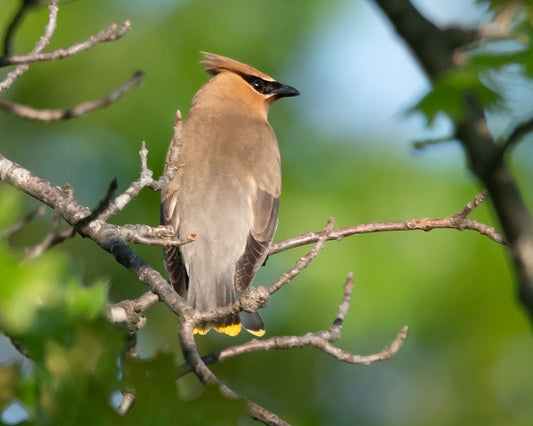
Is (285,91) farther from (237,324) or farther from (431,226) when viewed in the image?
(431,226)

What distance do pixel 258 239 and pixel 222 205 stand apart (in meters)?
0.29

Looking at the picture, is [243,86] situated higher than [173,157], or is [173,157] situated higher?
[173,157]

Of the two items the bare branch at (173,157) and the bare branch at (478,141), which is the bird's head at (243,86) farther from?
the bare branch at (478,141)

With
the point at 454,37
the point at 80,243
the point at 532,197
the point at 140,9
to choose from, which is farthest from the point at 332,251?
the point at 454,37

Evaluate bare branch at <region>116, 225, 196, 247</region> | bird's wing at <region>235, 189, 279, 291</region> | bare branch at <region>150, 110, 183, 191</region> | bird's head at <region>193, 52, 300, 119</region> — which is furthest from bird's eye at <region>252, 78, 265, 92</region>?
bare branch at <region>116, 225, 196, 247</region>

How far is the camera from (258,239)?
4.92 metres

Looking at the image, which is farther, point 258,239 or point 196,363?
point 258,239

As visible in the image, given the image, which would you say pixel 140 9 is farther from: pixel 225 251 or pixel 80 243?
pixel 225 251

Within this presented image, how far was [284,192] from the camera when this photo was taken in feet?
24.8

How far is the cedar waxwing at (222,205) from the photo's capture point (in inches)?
183

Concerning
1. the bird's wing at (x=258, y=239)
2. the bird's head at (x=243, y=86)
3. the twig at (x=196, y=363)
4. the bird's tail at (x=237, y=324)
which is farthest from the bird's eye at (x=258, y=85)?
the twig at (x=196, y=363)

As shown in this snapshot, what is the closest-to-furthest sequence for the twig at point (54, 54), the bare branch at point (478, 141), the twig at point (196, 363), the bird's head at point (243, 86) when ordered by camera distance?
the bare branch at point (478, 141)
the twig at point (196, 363)
the twig at point (54, 54)
the bird's head at point (243, 86)

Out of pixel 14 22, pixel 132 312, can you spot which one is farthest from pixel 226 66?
pixel 14 22

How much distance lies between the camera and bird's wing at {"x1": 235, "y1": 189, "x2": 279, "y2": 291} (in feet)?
15.6
